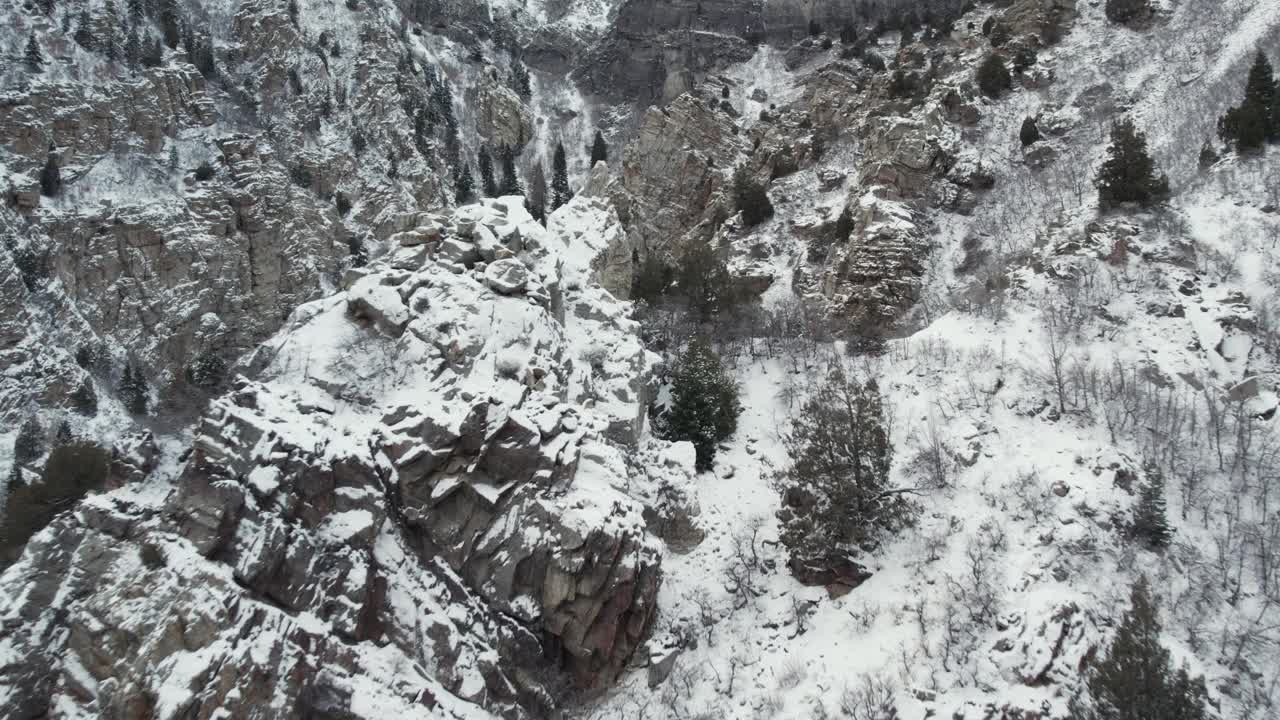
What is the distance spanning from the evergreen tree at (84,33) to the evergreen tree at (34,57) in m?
2.71

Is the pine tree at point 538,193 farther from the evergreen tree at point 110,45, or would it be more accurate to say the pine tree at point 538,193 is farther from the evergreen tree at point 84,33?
the evergreen tree at point 84,33

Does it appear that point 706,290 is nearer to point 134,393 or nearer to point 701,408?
point 701,408

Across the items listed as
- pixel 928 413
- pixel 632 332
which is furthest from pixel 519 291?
pixel 928 413

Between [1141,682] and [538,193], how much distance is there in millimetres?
53714

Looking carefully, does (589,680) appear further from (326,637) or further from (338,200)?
(338,200)

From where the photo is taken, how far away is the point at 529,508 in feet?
42.7

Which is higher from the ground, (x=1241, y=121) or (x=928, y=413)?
(x=1241, y=121)

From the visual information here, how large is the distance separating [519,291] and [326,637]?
914 centimetres

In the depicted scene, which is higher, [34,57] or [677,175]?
[34,57]

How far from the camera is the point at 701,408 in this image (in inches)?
768

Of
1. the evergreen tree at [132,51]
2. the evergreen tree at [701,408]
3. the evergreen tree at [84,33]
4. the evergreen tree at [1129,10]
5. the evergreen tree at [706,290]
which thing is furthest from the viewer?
the evergreen tree at [132,51]

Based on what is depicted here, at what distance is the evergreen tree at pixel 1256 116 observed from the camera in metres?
19.0

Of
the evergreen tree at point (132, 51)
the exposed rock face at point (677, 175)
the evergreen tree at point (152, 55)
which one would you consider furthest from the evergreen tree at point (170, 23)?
the exposed rock face at point (677, 175)

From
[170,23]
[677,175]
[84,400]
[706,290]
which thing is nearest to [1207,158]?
[706,290]
